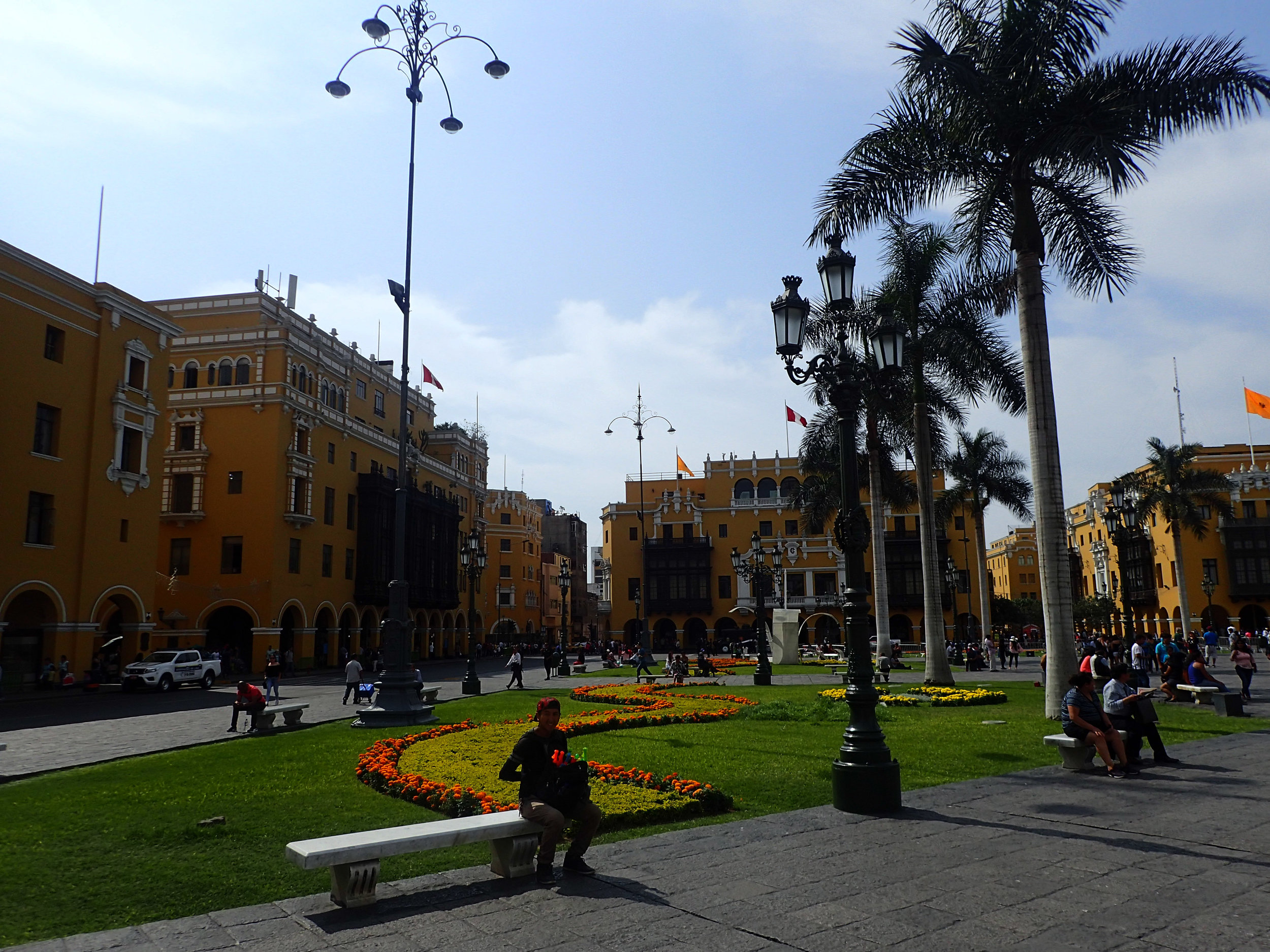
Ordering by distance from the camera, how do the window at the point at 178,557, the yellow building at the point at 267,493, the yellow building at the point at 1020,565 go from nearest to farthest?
the yellow building at the point at 267,493 < the window at the point at 178,557 < the yellow building at the point at 1020,565

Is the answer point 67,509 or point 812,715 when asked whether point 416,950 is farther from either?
point 67,509

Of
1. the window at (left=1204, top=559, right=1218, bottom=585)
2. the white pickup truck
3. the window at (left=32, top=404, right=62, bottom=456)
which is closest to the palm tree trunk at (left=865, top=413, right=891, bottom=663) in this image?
the white pickup truck

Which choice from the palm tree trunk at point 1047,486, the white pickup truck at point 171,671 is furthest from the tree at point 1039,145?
the white pickup truck at point 171,671

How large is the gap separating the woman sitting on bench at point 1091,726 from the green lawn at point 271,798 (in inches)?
34.7

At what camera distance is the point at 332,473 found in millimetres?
47188

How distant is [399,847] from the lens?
588 centimetres

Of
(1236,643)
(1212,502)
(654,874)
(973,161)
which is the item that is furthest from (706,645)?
(654,874)

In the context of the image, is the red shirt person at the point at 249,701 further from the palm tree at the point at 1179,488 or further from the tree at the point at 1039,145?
the palm tree at the point at 1179,488

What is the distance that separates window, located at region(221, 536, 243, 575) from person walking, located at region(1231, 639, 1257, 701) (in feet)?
128

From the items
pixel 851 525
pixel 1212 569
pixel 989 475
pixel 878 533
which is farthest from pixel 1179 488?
pixel 851 525

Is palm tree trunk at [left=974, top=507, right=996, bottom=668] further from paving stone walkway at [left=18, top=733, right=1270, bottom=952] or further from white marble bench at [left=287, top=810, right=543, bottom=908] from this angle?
white marble bench at [left=287, top=810, right=543, bottom=908]

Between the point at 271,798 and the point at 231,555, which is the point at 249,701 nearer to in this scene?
the point at 271,798

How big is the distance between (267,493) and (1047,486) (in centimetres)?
3656

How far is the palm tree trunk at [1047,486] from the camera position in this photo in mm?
14750
